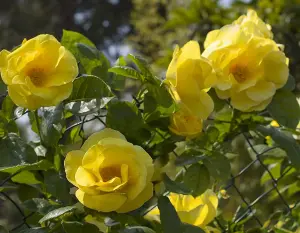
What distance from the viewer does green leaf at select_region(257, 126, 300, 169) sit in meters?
0.99

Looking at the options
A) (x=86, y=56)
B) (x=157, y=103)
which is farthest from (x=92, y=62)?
(x=157, y=103)

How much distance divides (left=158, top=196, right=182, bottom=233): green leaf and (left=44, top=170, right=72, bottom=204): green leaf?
114mm

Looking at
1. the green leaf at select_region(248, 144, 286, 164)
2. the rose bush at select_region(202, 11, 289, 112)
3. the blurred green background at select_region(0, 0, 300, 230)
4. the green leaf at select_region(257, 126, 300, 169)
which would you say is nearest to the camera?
the rose bush at select_region(202, 11, 289, 112)

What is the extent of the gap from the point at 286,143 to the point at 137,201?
37cm

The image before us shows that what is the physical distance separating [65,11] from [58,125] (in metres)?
9.55

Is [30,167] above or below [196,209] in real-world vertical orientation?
above

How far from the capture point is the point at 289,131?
1062 mm

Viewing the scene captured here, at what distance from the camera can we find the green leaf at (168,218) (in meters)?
0.76

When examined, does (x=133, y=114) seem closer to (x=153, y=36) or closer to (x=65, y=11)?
(x=153, y=36)

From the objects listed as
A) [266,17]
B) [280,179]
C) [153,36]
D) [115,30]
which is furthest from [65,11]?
[280,179]

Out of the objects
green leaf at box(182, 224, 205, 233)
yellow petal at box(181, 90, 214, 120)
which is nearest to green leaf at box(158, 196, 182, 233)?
green leaf at box(182, 224, 205, 233)

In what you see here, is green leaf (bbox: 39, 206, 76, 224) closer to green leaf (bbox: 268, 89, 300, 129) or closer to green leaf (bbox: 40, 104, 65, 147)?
green leaf (bbox: 40, 104, 65, 147)

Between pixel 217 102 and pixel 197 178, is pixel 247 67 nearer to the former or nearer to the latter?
pixel 217 102

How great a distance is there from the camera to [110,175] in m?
0.71
